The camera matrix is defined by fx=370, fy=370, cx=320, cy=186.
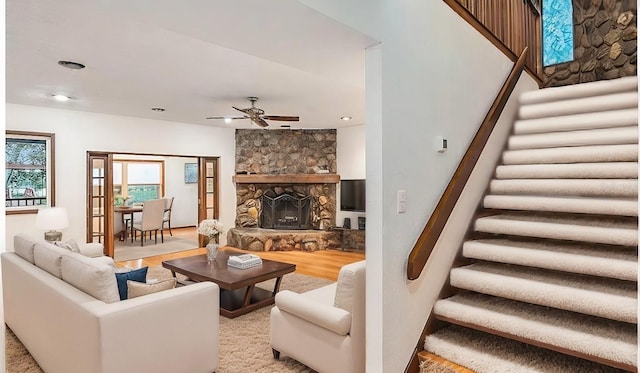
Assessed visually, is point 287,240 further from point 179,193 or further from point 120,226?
point 179,193

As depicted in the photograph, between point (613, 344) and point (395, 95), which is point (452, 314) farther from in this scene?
point (395, 95)

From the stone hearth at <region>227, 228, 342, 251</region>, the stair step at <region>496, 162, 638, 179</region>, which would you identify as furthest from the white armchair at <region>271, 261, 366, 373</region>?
the stone hearth at <region>227, 228, 342, 251</region>

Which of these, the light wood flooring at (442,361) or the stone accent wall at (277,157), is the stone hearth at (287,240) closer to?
the stone accent wall at (277,157)

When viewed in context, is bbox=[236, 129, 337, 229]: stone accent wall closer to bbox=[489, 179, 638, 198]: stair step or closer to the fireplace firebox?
the fireplace firebox

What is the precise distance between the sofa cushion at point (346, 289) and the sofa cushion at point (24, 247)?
2517mm

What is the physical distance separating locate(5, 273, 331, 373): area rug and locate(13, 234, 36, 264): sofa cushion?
68 centimetres

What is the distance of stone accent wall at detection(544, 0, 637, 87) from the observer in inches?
169

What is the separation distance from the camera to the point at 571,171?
2.70 meters

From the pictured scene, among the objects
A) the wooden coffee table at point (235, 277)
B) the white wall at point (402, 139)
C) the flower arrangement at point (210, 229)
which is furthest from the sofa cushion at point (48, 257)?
the white wall at point (402, 139)

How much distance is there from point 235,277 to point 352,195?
12.6ft

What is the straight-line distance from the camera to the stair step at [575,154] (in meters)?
2.61

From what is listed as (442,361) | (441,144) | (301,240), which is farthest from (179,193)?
(442,361)

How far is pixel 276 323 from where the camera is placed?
2736 millimetres

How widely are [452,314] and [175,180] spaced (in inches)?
349
